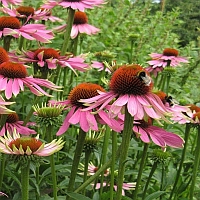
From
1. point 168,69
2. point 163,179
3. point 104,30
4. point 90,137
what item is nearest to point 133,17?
point 104,30

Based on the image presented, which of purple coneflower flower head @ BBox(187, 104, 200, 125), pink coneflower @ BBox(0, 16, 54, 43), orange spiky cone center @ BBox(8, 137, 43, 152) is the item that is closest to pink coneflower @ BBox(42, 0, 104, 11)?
pink coneflower @ BBox(0, 16, 54, 43)

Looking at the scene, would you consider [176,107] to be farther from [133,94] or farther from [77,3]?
[77,3]

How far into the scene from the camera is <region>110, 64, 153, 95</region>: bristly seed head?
0.92m

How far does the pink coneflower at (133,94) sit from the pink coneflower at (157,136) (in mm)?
85

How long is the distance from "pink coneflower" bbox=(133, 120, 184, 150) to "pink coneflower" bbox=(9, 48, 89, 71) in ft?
1.07

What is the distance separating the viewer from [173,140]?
0.99 metres

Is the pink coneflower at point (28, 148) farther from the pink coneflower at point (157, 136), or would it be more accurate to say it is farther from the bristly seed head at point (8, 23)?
the bristly seed head at point (8, 23)

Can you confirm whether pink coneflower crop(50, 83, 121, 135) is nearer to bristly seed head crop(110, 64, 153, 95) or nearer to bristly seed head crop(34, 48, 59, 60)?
bristly seed head crop(110, 64, 153, 95)

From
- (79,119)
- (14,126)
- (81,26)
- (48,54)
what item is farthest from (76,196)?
(81,26)

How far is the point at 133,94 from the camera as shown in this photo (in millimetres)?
918

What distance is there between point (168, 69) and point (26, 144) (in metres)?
1.21

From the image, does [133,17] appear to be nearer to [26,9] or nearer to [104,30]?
[104,30]

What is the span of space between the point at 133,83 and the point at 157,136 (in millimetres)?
163

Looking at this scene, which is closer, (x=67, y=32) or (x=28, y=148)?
(x=28, y=148)
